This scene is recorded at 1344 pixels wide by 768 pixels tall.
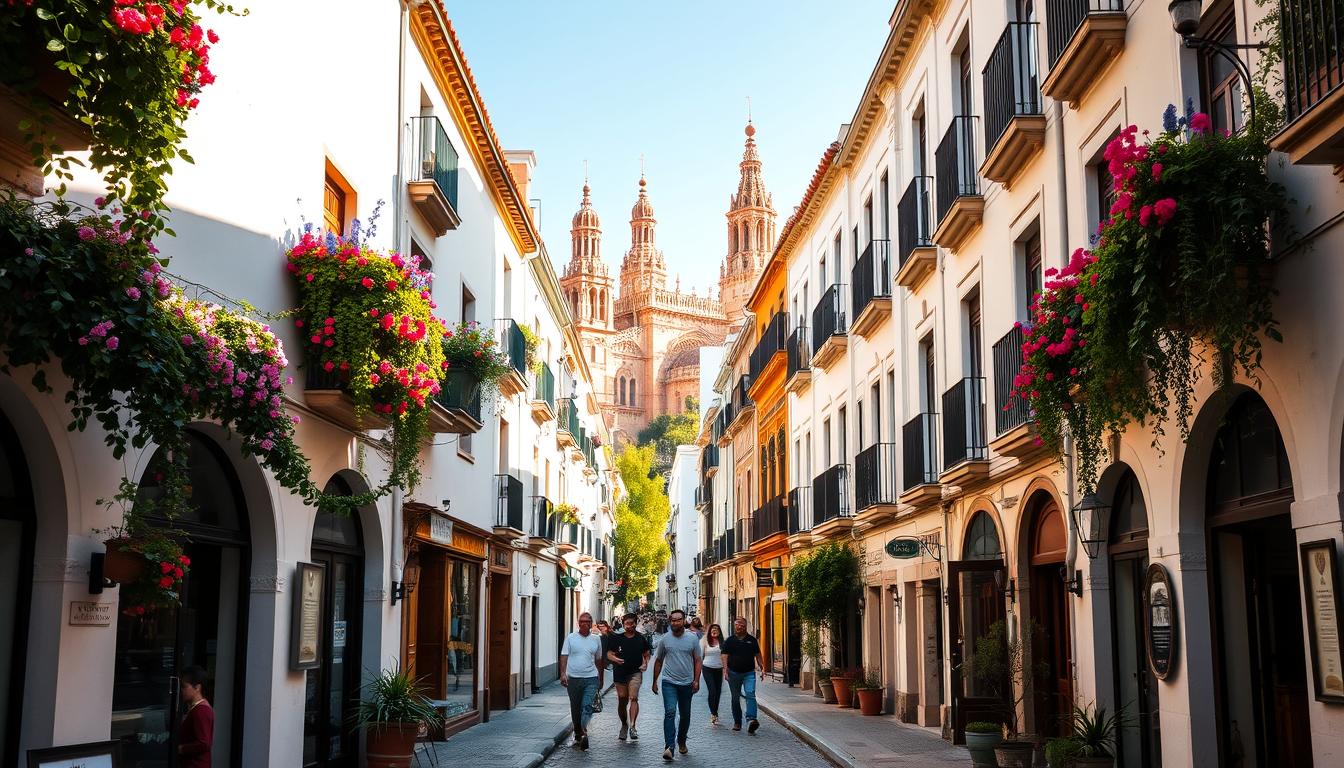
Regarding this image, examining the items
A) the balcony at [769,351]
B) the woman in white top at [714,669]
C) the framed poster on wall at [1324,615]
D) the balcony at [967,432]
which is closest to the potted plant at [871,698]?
the woman in white top at [714,669]

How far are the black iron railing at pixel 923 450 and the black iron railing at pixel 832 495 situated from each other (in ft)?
18.9

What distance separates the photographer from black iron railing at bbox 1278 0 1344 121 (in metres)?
6.84

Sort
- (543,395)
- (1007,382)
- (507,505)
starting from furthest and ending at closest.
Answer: (543,395), (507,505), (1007,382)

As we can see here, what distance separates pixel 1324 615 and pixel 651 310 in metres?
140

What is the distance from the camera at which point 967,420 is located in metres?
16.5

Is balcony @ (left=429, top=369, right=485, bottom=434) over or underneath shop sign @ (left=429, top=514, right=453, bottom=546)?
over

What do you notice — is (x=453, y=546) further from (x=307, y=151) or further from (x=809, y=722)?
(x=307, y=151)

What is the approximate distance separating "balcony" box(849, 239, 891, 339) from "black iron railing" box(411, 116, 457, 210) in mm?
8062

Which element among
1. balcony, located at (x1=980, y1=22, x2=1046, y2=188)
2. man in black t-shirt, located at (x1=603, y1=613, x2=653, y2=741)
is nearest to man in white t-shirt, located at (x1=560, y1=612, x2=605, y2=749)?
man in black t-shirt, located at (x1=603, y1=613, x2=653, y2=741)

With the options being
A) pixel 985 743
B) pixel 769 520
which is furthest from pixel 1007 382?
pixel 769 520

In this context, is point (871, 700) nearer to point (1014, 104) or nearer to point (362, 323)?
point (1014, 104)

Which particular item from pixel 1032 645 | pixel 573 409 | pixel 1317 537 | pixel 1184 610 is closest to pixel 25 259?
pixel 1317 537

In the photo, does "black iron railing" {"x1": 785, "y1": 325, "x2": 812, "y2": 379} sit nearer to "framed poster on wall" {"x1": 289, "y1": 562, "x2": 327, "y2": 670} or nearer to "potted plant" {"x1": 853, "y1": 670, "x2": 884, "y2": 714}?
"potted plant" {"x1": 853, "y1": 670, "x2": 884, "y2": 714}

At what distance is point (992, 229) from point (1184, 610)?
6.77m
